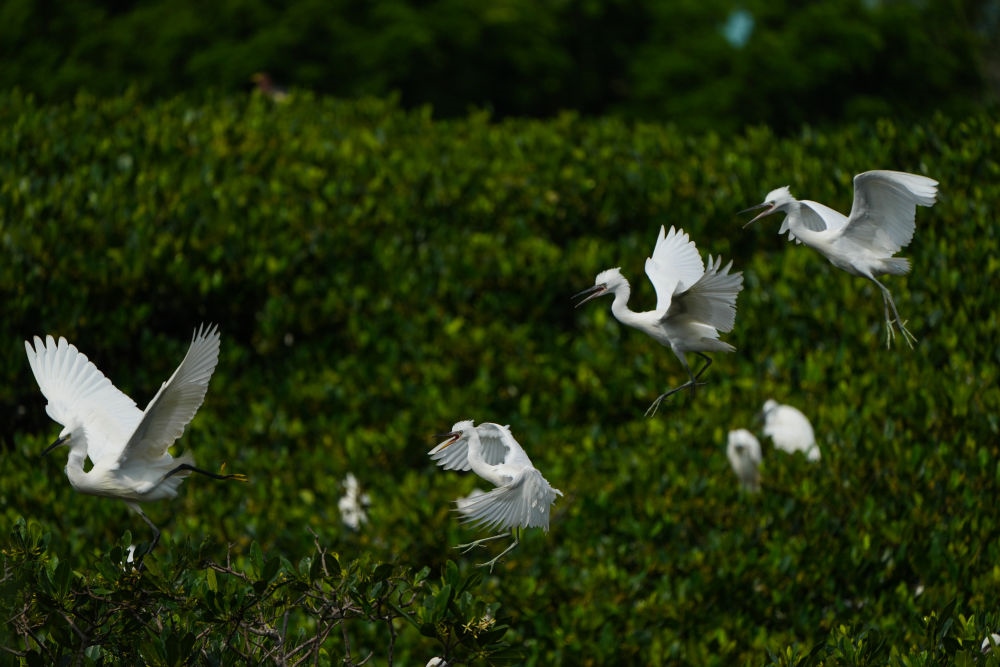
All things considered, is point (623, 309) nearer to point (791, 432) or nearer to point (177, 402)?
point (177, 402)

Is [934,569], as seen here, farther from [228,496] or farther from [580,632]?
[228,496]

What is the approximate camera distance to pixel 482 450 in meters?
4.02

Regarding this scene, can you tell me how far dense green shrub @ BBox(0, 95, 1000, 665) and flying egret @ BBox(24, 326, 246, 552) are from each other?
0.41 m

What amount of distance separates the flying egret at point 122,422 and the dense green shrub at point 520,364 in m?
0.41

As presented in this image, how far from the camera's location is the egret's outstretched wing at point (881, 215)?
372 centimetres

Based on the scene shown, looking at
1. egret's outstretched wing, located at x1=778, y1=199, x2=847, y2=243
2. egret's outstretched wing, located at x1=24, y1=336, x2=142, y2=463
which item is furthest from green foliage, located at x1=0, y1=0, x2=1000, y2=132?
egret's outstretched wing, located at x1=778, y1=199, x2=847, y2=243

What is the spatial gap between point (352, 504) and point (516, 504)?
4458 mm

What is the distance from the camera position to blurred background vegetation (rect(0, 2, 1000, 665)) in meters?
4.93

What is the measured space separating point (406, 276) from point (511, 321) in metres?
0.93

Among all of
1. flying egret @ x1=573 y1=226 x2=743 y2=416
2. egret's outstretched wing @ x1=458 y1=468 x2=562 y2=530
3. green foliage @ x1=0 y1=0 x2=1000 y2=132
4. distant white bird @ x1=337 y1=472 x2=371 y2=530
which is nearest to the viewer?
egret's outstretched wing @ x1=458 y1=468 x2=562 y2=530

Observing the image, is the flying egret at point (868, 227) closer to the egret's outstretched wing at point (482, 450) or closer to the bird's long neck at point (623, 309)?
the bird's long neck at point (623, 309)

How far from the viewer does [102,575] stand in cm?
400

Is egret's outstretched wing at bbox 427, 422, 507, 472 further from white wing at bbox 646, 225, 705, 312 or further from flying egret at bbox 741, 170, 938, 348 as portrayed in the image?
flying egret at bbox 741, 170, 938, 348

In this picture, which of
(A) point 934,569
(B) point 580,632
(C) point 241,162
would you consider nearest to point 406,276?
(C) point 241,162
